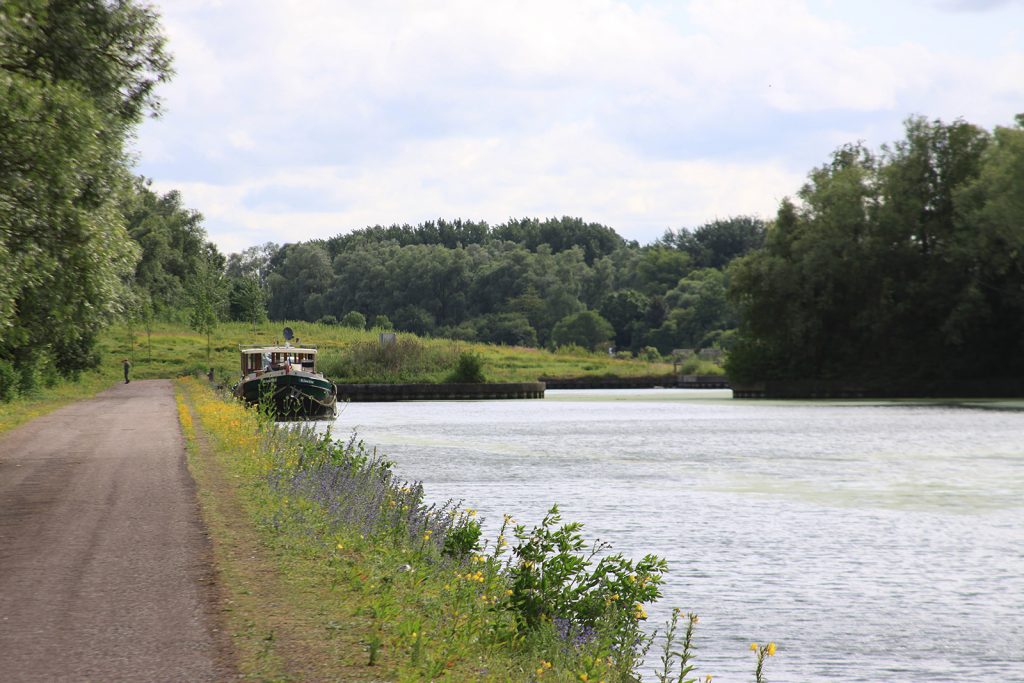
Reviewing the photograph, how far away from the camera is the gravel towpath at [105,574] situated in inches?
276

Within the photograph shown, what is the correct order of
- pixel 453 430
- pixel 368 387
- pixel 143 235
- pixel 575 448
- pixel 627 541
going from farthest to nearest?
pixel 143 235, pixel 368 387, pixel 453 430, pixel 575 448, pixel 627 541

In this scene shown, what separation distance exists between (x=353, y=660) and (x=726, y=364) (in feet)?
261

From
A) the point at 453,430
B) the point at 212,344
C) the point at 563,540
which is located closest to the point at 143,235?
the point at 212,344

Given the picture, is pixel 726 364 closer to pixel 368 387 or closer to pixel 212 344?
pixel 368 387

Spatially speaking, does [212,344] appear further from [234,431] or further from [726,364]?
[234,431]

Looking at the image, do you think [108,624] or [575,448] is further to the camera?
[575,448]

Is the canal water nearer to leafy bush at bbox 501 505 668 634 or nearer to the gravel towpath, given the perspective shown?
leafy bush at bbox 501 505 668 634

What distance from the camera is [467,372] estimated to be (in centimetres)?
7956

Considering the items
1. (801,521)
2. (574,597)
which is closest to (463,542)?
(574,597)

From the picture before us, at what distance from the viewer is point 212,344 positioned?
86562 millimetres

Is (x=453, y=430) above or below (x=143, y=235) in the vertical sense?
below

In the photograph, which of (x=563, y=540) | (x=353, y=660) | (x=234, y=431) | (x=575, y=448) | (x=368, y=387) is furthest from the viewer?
(x=368, y=387)

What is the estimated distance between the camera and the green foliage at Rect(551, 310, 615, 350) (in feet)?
459

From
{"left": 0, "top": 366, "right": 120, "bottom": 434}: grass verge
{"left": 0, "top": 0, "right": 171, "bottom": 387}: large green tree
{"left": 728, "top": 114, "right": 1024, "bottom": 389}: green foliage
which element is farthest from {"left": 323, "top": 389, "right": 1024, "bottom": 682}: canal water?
{"left": 728, "top": 114, "right": 1024, "bottom": 389}: green foliage
